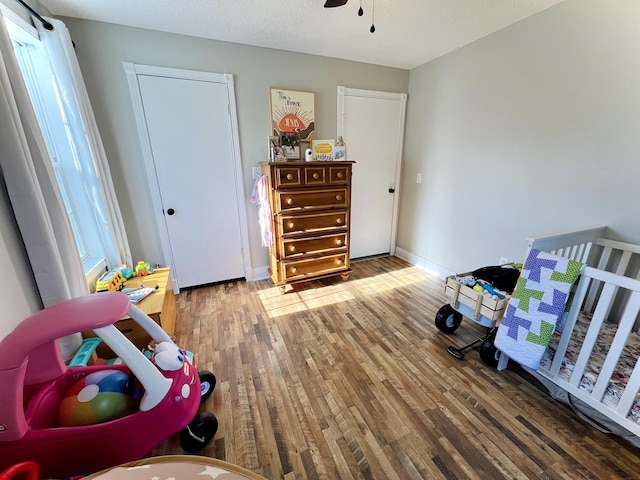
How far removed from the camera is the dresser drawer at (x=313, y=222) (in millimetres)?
2686

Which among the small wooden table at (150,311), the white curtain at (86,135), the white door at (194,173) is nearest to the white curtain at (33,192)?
the small wooden table at (150,311)

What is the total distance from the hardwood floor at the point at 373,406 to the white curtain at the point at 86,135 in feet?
2.98

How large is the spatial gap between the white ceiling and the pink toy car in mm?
2190

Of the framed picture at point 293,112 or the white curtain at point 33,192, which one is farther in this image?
the framed picture at point 293,112

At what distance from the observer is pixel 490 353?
1.82 metres

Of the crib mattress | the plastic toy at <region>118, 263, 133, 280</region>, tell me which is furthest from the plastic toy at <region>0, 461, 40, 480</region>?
the crib mattress

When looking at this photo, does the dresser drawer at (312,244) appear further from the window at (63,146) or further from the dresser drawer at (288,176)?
the window at (63,146)

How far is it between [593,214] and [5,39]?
3710 mm

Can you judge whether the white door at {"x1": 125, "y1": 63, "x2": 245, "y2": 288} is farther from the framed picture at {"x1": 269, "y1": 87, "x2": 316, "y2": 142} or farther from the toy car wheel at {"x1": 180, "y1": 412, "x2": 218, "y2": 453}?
the toy car wheel at {"x1": 180, "y1": 412, "x2": 218, "y2": 453}

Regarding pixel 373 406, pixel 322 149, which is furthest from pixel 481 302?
pixel 322 149

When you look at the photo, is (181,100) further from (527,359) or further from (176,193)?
(527,359)

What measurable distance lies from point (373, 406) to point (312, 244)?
1669 mm

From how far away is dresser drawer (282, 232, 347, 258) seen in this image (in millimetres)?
2764

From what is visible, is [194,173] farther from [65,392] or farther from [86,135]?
[65,392]
